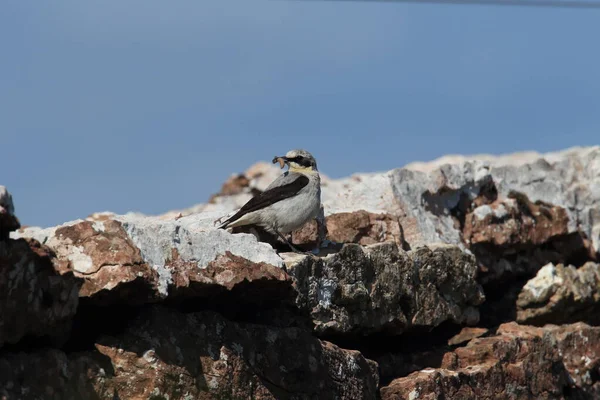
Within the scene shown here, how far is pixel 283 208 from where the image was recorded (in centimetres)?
1044

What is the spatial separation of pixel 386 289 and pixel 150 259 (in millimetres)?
3402

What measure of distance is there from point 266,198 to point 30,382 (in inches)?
167

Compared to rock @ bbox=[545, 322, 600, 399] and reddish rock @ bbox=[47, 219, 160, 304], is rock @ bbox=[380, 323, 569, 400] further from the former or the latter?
reddish rock @ bbox=[47, 219, 160, 304]

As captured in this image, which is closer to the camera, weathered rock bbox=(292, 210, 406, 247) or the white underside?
the white underside

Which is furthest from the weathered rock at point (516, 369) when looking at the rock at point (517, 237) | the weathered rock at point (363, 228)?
the weathered rock at point (363, 228)

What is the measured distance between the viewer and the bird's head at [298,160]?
38.2ft

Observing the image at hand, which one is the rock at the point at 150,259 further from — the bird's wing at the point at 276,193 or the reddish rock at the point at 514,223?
the reddish rock at the point at 514,223

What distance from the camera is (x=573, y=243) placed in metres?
14.4

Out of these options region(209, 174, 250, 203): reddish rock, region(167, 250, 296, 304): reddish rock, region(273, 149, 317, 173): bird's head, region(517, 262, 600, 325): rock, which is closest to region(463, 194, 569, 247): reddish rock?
region(517, 262, 600, 325): rock

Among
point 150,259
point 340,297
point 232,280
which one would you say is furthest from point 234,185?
point 150,259

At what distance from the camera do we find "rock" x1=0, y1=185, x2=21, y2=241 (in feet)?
21.9

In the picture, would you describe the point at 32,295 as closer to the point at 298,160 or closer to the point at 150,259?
the point at 150,259

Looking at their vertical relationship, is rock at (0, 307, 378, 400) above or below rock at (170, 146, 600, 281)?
below

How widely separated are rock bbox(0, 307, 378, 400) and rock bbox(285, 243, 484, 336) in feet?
1.54
